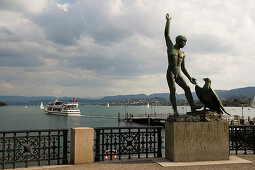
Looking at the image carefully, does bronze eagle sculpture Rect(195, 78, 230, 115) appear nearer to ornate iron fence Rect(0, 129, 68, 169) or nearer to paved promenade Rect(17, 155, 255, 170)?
paved promenade Rect(17, 155, 255, 170)

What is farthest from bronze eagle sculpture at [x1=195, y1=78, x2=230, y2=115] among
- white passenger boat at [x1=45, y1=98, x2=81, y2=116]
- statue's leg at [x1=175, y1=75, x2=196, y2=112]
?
white passenger boat at [x1=45, y1=98, x2=81, y2=116]

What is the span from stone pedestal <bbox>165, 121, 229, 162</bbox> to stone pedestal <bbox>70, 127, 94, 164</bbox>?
2541mm

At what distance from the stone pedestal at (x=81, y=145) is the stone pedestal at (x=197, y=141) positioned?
2.54m

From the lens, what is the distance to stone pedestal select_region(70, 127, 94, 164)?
7434 mm

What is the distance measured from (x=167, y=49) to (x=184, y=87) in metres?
1.42

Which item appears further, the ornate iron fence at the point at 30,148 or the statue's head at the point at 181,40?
the statue's head at the point at 181,40

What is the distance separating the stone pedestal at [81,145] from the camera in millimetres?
7434

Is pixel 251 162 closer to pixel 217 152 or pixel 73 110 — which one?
pixel 217 152

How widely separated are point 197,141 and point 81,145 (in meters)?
3.61

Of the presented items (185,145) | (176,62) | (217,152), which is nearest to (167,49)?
(176,62)

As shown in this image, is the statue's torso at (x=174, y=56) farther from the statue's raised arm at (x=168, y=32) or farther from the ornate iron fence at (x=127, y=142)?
the ornate iron fence at (x=127, y=142)

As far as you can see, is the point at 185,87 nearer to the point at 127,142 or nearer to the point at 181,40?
the point at 181,40

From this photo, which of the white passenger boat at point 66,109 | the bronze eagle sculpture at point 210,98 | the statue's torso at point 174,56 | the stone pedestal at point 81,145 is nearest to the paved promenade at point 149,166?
the stone pedestal at point 81,145

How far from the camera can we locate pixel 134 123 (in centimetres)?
6353
